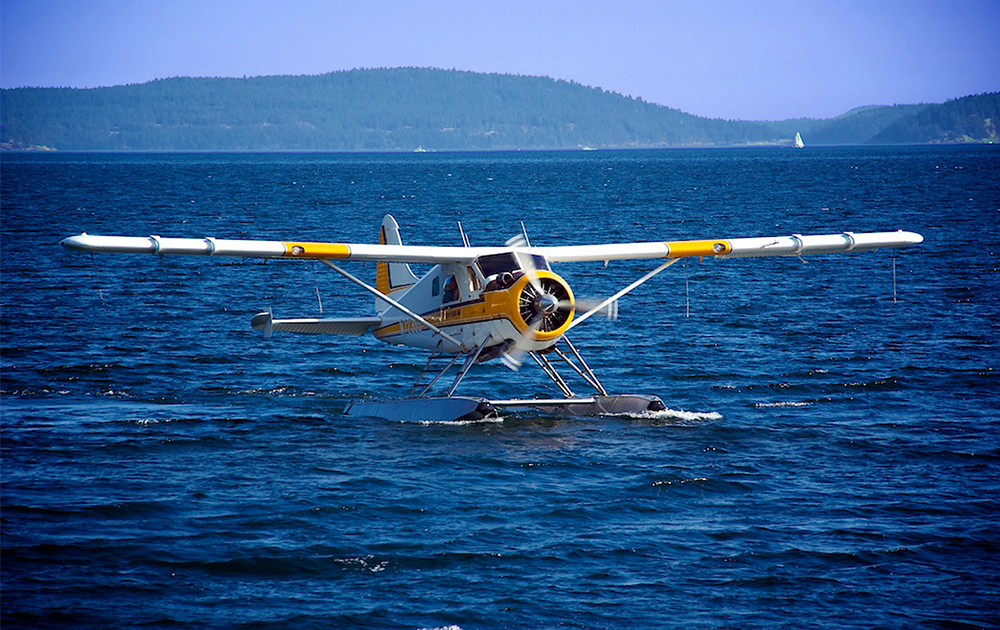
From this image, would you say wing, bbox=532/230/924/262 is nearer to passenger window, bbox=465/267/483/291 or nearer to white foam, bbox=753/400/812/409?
passenger window, bbox=465/267/483/291

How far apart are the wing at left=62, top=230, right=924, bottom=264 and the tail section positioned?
9.09 ft

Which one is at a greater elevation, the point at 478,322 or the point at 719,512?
the point at 478,322

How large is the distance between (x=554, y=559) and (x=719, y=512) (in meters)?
2.78

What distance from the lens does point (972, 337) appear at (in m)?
26.8

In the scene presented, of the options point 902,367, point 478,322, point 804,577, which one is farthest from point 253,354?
point 804,577

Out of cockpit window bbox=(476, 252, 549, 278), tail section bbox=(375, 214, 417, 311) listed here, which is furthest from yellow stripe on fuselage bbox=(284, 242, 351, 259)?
tail section bbox=(375, 214, 417, 311)

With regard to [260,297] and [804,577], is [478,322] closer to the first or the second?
[804,577]

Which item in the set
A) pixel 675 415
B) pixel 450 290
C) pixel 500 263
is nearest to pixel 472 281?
pixel 450 290

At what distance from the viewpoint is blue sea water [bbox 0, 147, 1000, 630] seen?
11.9 m

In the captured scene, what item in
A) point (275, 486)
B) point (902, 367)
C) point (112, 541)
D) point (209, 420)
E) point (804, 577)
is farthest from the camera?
point (902, 367)

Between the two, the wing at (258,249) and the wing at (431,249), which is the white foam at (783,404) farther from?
the wing at (258,249)

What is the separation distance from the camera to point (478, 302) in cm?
1872

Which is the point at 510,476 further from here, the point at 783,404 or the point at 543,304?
the point at 783,404

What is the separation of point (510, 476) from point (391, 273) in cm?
810
